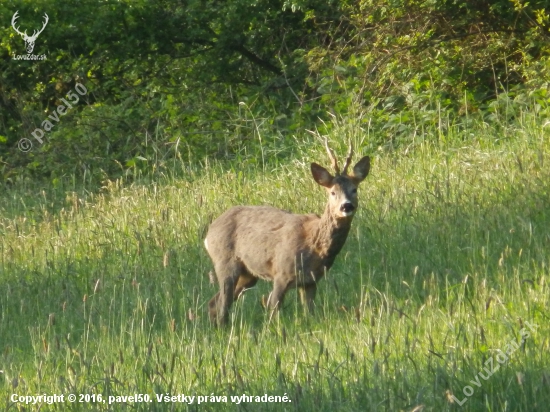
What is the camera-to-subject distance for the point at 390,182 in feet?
36.7

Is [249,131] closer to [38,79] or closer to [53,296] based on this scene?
[38,79]

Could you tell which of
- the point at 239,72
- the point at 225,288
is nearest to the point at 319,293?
the point at 225,288

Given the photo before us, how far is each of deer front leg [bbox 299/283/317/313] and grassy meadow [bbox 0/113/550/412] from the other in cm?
14

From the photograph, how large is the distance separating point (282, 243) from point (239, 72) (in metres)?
10.7

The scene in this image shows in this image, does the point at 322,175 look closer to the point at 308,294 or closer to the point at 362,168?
the point at 362,168

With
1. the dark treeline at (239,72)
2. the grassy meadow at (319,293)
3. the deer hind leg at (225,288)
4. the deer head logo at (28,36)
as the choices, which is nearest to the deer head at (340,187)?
the grassy meadow at (319,293)

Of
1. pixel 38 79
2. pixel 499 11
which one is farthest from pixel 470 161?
pixel 38 79

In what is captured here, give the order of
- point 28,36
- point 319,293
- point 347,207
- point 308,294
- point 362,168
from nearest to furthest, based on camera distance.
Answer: point 347,207
point 308,294
point 362,168
point 319,293
point 28,36

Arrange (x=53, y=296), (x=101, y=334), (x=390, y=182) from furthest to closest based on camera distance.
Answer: (x=390, y=182) → (x=53, y=296) → (x=101, y=334)

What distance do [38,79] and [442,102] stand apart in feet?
26.8

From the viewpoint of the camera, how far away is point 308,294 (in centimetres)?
798

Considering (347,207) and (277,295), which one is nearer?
(347,207)

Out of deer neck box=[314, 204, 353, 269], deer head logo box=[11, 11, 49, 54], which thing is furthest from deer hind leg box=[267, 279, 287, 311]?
deer head logo box=[11, 11, 49, 54]

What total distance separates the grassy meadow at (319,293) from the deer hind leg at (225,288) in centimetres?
12
